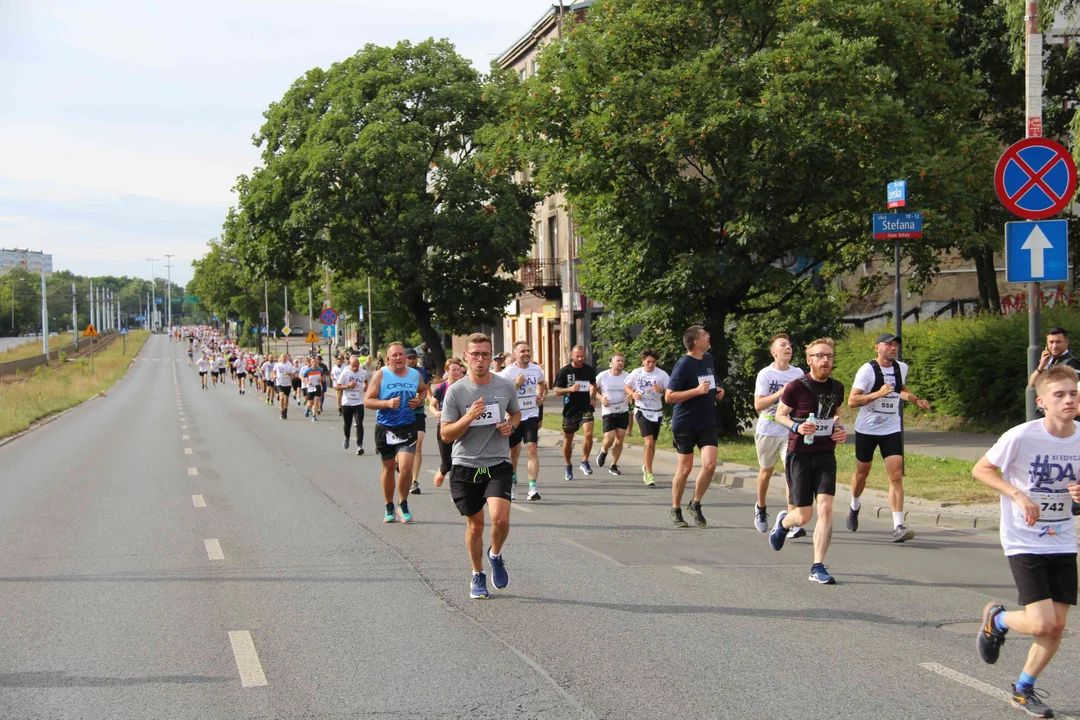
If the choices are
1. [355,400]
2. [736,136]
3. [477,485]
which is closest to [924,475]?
[736,136]

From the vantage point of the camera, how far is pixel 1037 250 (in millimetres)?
10555

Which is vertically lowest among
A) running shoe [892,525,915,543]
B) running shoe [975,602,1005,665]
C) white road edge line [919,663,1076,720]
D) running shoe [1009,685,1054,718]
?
running shoe [892,525,915,543]

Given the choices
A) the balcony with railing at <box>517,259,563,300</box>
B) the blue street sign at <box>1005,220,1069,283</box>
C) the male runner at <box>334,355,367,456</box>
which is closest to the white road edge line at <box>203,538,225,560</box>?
the blue street sign at <box>1005,220,1069,283</box>

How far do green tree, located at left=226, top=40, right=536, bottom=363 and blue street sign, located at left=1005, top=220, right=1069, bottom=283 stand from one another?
88.5 feet

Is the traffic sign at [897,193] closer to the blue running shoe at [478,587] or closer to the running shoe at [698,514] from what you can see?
the running shoe at [698,514]

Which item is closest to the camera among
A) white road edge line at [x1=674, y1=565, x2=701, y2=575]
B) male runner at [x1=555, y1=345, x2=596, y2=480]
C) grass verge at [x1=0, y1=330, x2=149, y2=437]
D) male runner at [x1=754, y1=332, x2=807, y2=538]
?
white road edge line at [x1=674, y1=565, x2=701, y2=575]

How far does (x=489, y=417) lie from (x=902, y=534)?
424cm

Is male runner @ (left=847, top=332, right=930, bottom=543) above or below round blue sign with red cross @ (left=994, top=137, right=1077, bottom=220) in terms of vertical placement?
below

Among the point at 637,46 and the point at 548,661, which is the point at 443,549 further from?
the point at 637,46

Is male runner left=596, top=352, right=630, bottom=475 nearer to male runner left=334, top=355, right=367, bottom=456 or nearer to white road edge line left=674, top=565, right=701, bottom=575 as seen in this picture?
male runner left=334, top=355, right=367, bottom=456

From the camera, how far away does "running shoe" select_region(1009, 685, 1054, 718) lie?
511cm

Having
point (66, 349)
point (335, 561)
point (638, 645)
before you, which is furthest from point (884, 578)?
point (66, 349)

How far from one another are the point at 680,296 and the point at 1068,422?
1479cm

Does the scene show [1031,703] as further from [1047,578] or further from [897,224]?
[897,224]
